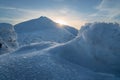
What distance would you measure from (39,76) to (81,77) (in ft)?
9.00

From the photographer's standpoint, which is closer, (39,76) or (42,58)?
(39,76)

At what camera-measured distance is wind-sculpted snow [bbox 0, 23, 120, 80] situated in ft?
35.5

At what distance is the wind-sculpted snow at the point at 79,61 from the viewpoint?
10820mm

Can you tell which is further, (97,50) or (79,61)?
(97,50)

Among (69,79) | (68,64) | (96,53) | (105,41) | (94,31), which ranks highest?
(94,31)

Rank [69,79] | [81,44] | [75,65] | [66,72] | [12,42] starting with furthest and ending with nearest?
[12,42] < [81,44] < [75,65] < [66,72] < [69,79]

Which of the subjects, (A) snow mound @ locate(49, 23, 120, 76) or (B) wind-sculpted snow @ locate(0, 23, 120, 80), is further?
(A) snow mound @ locate(49, 23, 120, 76)

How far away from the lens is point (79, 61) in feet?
42.5

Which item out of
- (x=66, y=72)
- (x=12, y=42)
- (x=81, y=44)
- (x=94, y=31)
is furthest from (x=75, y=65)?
(x=12, y=42)

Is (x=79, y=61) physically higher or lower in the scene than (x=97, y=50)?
lower

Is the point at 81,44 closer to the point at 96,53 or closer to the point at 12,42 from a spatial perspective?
the point at 96,53

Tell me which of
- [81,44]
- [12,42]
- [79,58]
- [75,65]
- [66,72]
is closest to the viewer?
[66,72]

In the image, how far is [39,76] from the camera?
34.7ft

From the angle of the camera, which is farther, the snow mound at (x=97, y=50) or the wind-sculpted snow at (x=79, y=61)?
the snow mound at (x=97, y=50)
